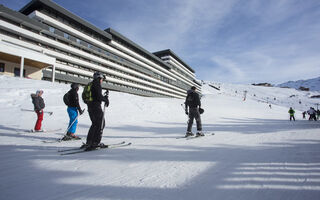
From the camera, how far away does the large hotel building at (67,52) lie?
973 inches

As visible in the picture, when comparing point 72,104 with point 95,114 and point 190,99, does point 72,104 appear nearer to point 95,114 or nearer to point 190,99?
point 95,114

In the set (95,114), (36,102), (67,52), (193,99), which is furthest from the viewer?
(67,52)

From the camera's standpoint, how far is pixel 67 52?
36.3 m

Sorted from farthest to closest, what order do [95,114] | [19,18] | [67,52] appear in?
[67,52] < [19,18] < [95,114]

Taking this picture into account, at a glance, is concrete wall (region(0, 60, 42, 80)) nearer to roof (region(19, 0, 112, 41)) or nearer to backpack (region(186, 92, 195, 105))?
roof (region(19, 0, 112, 41))

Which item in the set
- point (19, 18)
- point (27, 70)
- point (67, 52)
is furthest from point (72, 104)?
point (67, 52)

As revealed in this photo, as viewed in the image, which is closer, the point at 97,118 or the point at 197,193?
the point at 197,193

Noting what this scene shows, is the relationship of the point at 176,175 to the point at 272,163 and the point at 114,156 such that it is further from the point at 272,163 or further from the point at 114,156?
the point at 272,163

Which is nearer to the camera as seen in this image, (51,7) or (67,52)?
(51,7)

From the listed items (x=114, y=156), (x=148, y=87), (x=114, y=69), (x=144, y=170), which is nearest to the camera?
(x=144, y=170)

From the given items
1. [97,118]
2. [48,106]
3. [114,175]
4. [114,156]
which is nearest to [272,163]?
[114,175]

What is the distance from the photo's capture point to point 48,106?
1038 centimetres

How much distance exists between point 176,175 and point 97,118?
7.75ft

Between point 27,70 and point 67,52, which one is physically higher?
point 67,52
